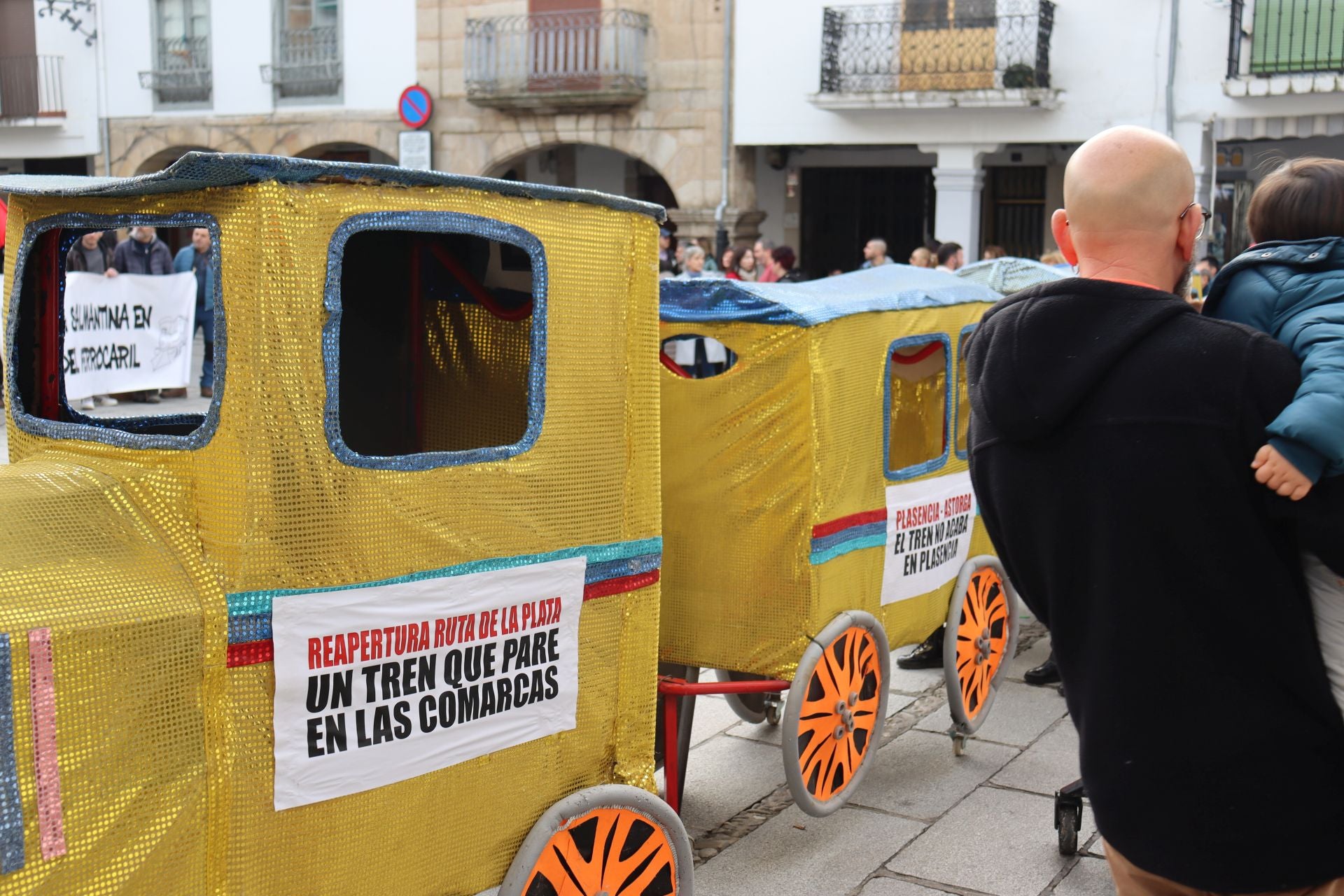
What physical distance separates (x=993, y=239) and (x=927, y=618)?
16324 mm

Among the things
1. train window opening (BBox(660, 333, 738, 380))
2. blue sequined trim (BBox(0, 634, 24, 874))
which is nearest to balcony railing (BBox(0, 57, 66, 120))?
train window opening (BBox(660, 333, 738, 380))

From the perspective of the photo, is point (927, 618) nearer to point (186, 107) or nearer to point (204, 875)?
point (204, 875)

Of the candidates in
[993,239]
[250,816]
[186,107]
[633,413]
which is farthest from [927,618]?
[186,107]

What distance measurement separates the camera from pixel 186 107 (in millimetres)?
24281

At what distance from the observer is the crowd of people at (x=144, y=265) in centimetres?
1248

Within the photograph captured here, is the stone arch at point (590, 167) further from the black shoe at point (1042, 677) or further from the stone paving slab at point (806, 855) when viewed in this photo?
the stone paving slab at point (806, 855)

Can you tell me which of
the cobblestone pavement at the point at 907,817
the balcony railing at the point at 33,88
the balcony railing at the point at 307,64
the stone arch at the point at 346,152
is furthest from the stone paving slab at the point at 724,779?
the balcony railing at the point at 33,88

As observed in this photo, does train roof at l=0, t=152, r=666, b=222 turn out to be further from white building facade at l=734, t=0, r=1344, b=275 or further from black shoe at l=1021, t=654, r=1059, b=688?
white building facade at l=734, t=0, r=1344, b=275

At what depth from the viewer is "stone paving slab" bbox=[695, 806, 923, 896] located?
4.13 metres

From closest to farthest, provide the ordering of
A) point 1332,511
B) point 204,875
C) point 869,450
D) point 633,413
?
1. point 1332,511
2. point 204,875
3. point 633,413
4. point 869,450

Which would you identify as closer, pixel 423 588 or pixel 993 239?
pixel 423 588

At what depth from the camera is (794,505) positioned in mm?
4273

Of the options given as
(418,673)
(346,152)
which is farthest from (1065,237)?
(346,152)

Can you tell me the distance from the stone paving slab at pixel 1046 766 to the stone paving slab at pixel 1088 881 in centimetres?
60
